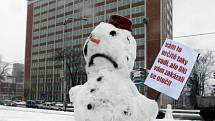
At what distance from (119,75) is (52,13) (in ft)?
301

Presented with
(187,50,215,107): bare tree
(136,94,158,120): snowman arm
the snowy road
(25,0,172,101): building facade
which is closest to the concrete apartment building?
(25,0,172,101): building facade

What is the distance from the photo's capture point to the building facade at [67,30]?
72375mm

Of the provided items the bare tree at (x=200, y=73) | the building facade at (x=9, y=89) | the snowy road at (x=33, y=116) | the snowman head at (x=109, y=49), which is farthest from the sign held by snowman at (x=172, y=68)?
the building facade at (x=9, y=89)

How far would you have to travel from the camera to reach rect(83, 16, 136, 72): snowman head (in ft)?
18.4

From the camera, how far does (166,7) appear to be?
78.6 meters

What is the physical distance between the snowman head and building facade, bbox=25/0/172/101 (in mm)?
59986

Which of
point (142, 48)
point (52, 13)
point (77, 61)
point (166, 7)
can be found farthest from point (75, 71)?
point (52, 13)

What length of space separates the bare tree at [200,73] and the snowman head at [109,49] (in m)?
45.1

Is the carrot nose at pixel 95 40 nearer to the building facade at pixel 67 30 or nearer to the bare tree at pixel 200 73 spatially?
the bare tree at pixel 200 73

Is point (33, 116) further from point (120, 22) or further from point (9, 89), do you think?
point (9, 89)

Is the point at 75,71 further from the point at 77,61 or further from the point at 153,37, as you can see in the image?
the point at 153,37

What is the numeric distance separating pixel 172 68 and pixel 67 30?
81075 millimetres

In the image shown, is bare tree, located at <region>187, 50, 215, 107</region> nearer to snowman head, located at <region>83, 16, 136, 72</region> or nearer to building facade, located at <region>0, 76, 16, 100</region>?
snowman head, located at <region>83, 16, 136, 72</region>

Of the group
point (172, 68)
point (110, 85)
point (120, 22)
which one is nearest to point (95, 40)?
point (120, 22)
